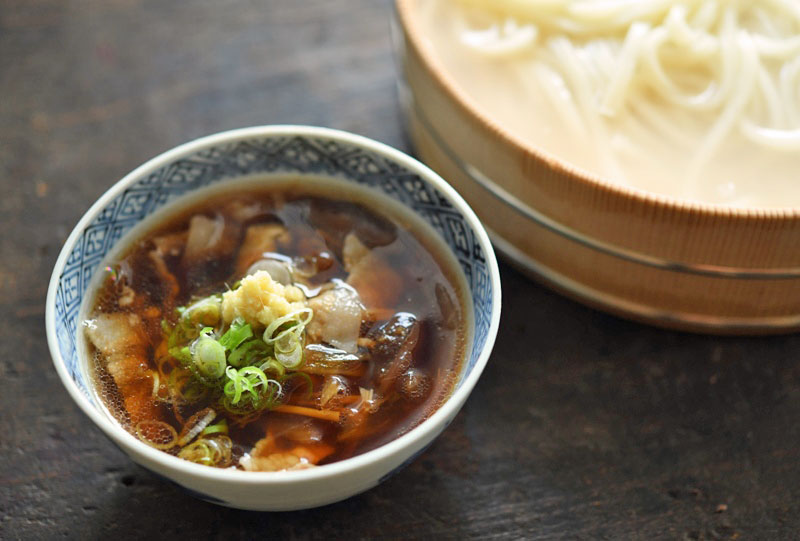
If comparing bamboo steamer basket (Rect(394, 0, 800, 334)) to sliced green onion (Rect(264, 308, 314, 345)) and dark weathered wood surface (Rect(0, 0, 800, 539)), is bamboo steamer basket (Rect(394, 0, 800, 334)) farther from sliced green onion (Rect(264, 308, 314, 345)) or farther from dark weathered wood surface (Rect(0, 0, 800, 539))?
sliced green onion (Rect(264, 308, 314, 345))

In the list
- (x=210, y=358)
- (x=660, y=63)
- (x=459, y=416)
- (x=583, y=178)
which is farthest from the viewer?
(x=660, y=63)

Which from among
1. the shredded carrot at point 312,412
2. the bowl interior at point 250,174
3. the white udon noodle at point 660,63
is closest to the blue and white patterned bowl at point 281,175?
the bowl interior at point 250,174

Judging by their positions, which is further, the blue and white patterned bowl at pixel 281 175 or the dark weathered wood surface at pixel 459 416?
the dark weathered wood surface at pixel 459 416

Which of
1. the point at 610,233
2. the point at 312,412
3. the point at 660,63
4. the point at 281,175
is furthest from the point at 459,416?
the point at 660,63

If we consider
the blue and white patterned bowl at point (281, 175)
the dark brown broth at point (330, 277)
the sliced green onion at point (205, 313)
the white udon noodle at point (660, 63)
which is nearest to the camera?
the blue and white patterned bowl at point (281, 175)

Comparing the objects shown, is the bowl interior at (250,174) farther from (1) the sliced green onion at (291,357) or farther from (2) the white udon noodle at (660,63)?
(2) the white udon noodle at (660,63)

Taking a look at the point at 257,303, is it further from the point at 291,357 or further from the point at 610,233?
the point at 610,233

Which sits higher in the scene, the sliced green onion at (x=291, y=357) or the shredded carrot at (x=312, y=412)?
the sliced green onion at (x=291, y=357)
